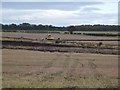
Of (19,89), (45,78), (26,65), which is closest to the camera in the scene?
(19,89)

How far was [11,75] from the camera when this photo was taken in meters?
18.5

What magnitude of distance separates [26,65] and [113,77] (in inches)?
238

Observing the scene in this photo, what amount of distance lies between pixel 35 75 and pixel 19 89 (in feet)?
13.8

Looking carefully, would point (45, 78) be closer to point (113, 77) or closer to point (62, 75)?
point (62, 75)

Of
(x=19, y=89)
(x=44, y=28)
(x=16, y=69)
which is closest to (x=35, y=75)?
(x=16, y=69)

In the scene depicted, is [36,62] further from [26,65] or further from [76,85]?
[76,85]

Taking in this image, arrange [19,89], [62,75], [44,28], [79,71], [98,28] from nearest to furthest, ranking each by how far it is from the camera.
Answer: [19,89], [62,75], [79,71], [98,28], [44,28]

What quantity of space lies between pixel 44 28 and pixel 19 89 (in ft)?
418

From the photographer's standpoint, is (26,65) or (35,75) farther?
(26,65)

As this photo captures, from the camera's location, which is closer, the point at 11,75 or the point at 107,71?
the point at 11,75

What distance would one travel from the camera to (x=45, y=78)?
17625mm

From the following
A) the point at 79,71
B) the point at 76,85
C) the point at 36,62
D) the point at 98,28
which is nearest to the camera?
the point at 76,85

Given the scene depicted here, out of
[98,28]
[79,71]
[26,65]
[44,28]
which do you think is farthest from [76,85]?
[44,28]

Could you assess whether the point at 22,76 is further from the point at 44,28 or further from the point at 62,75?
the point at 44,28
